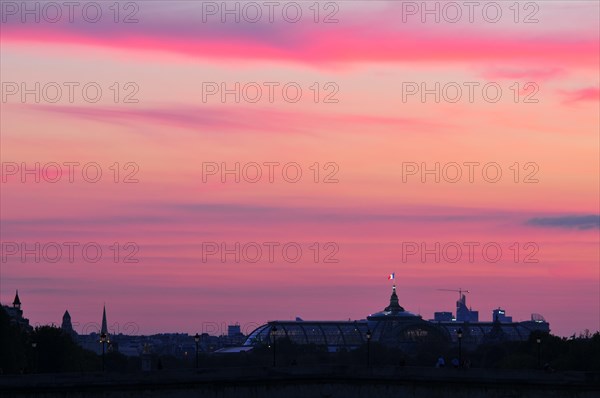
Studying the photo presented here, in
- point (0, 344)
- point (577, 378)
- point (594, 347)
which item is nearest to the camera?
point (577, 378)

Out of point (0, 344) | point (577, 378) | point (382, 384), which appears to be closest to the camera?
point (577, 378)

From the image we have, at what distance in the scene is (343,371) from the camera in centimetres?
11969

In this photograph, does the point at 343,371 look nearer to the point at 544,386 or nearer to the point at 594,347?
the point at 544,386

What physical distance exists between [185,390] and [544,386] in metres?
24.4

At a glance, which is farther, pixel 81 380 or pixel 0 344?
pixel 0 344

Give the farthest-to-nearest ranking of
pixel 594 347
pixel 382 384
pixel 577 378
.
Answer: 1. pixel 594 347
2. pixel 382 384
3. pixel 577 378

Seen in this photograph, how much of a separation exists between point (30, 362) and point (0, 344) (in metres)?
34.8

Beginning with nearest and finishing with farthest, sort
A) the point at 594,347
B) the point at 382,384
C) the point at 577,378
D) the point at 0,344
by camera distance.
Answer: the point at 577,378 → the point at 382,384 → the point at 0,344 → the point at 594,347

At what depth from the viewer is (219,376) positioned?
383 feet

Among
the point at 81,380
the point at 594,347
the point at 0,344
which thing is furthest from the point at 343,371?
the point at 594,347

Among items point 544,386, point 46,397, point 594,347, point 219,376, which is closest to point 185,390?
point 219,376

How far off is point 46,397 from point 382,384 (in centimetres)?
2359

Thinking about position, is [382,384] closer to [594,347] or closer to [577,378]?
[577,378]

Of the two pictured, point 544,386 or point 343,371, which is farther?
point 343,371
